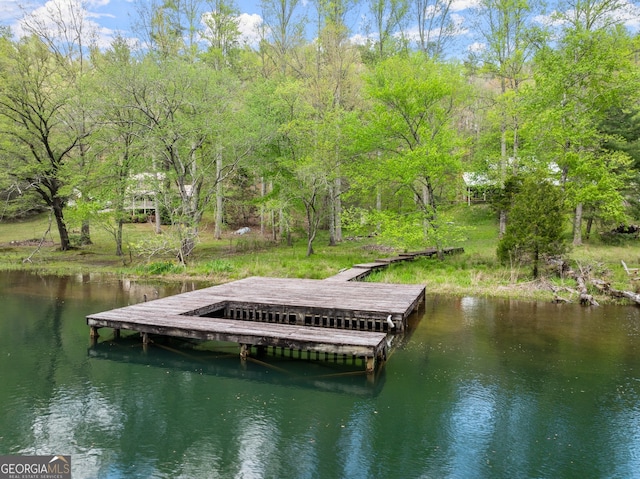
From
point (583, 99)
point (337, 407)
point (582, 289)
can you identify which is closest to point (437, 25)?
point (583, 99)

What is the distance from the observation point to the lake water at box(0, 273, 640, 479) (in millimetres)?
5219

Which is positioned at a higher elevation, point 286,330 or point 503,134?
point 503,134

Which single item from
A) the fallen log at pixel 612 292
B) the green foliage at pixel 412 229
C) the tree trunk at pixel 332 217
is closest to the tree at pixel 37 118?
the tree trunk at pixel 332 217

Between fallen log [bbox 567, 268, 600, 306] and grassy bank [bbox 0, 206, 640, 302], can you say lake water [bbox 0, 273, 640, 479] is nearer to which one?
fallen log [bbox 567, 268, 600, 306]

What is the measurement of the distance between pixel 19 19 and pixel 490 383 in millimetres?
27722

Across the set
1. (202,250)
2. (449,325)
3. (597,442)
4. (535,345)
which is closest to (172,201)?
(202,250)

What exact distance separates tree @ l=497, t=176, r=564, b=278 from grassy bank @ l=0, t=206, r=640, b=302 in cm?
96

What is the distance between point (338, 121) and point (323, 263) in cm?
713

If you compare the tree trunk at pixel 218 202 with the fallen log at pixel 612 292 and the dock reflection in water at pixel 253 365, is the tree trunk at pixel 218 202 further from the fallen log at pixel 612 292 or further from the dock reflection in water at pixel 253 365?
the fallen log at pixel 612 292

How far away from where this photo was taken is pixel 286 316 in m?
11.2

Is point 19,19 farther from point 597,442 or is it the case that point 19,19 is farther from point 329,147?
point 597,442

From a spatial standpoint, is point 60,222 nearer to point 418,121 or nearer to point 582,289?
point 418,121

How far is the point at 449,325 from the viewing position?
11266 mm

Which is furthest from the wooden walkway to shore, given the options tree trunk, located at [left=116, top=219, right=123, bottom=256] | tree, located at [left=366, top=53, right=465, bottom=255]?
tree trunk, located at [left=116, top=219, right=123, bottom=256]
